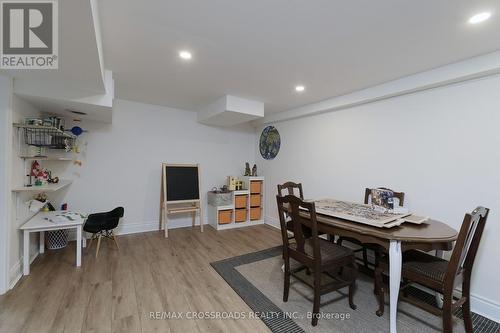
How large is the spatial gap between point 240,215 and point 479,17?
399 centimetres

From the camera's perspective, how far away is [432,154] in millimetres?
2359

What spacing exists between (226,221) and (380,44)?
3581 mm

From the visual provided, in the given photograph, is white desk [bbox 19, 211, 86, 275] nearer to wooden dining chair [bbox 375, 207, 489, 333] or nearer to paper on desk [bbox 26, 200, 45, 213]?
paper on desk [bbox 26, 200, 45, 213]

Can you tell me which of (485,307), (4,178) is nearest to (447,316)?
(485,307)

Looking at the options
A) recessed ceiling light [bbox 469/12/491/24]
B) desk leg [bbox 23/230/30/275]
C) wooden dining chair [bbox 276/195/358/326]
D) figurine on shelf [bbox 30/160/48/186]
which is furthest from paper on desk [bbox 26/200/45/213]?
recessed ceiling light [bbox 469/12/491/24]

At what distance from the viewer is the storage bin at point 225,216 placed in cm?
421

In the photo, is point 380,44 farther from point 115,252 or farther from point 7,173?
point 115,252

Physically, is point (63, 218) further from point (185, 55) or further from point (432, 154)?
point (432, 154)

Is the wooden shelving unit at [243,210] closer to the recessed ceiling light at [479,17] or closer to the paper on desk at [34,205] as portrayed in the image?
the paper on desk at [34,205]

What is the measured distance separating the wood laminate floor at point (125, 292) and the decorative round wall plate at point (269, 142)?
2.03m

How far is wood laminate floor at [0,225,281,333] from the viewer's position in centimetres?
173

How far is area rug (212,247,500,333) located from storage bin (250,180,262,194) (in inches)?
82.8

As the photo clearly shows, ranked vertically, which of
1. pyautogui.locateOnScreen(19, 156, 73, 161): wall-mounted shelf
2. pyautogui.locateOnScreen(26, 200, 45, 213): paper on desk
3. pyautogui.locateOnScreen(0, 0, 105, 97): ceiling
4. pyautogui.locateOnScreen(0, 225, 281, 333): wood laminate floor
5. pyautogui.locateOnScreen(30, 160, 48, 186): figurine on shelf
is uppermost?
pyautogui.locateOnScreen(0, 0, 105, 97): ceiling

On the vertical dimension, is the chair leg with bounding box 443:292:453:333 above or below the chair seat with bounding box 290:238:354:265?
below
